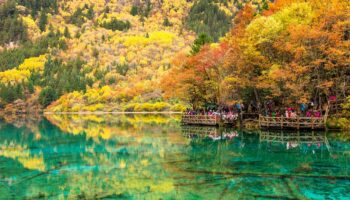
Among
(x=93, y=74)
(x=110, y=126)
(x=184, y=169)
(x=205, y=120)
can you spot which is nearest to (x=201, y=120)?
(x=205, y=120)

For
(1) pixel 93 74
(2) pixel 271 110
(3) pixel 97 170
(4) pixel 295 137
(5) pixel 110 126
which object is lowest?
(3) pixel 97 170

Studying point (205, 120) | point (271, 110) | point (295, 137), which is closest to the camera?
point (295, 137)

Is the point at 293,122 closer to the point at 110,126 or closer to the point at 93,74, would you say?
the point at 110,126

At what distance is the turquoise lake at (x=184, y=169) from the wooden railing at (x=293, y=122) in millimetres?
3798

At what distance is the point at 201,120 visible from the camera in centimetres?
4903

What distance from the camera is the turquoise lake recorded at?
1543 cm

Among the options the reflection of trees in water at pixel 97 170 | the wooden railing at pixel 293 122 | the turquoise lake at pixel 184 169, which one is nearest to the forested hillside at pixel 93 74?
the wooden railing at pixel 293 122

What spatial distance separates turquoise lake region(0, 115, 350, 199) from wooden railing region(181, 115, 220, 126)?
49.5ft

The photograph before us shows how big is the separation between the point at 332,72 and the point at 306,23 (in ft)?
18.2

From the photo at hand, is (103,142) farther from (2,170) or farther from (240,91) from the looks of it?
(240,91)

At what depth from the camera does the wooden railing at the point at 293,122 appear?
117 ft

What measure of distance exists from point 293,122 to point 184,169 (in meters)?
19.9

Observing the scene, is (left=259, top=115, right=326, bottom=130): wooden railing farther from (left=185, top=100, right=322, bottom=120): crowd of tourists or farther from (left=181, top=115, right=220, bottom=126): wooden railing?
(left=181, top=115, right=220, bottom=126): wooden railing

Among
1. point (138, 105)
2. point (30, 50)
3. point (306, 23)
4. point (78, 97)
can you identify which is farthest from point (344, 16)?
point (30, 50)
